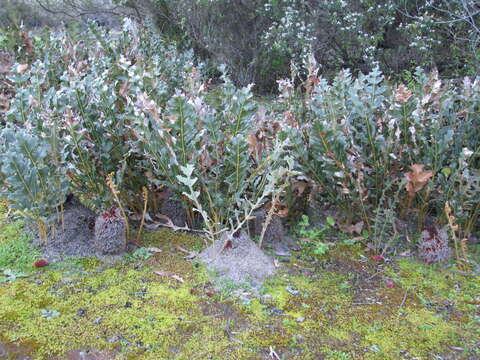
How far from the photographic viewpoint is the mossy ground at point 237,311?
2.16 meters

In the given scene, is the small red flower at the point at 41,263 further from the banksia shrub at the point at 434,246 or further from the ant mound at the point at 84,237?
the banksia shrub at the point at 434,246

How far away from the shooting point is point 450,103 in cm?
297

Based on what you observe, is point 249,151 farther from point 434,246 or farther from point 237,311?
point 434,246

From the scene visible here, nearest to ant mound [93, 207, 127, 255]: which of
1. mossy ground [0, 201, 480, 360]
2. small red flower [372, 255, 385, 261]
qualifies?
mossy ground [0, 201, 480, 360]

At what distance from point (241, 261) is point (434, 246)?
4.13ft

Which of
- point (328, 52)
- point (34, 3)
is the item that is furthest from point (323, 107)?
point (34, 3)

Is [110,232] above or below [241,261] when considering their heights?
above

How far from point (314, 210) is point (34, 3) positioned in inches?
473

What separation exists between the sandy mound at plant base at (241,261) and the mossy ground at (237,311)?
0.30 feet

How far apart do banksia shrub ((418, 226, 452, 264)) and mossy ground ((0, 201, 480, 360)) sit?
3.0 inches

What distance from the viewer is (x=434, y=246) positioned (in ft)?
9.54

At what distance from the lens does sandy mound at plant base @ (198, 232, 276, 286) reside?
2.69m

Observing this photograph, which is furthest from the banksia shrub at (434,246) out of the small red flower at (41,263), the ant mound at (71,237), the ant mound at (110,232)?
the small red flower at (41,263)

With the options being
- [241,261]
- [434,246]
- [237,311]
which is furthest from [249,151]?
[434,246]
